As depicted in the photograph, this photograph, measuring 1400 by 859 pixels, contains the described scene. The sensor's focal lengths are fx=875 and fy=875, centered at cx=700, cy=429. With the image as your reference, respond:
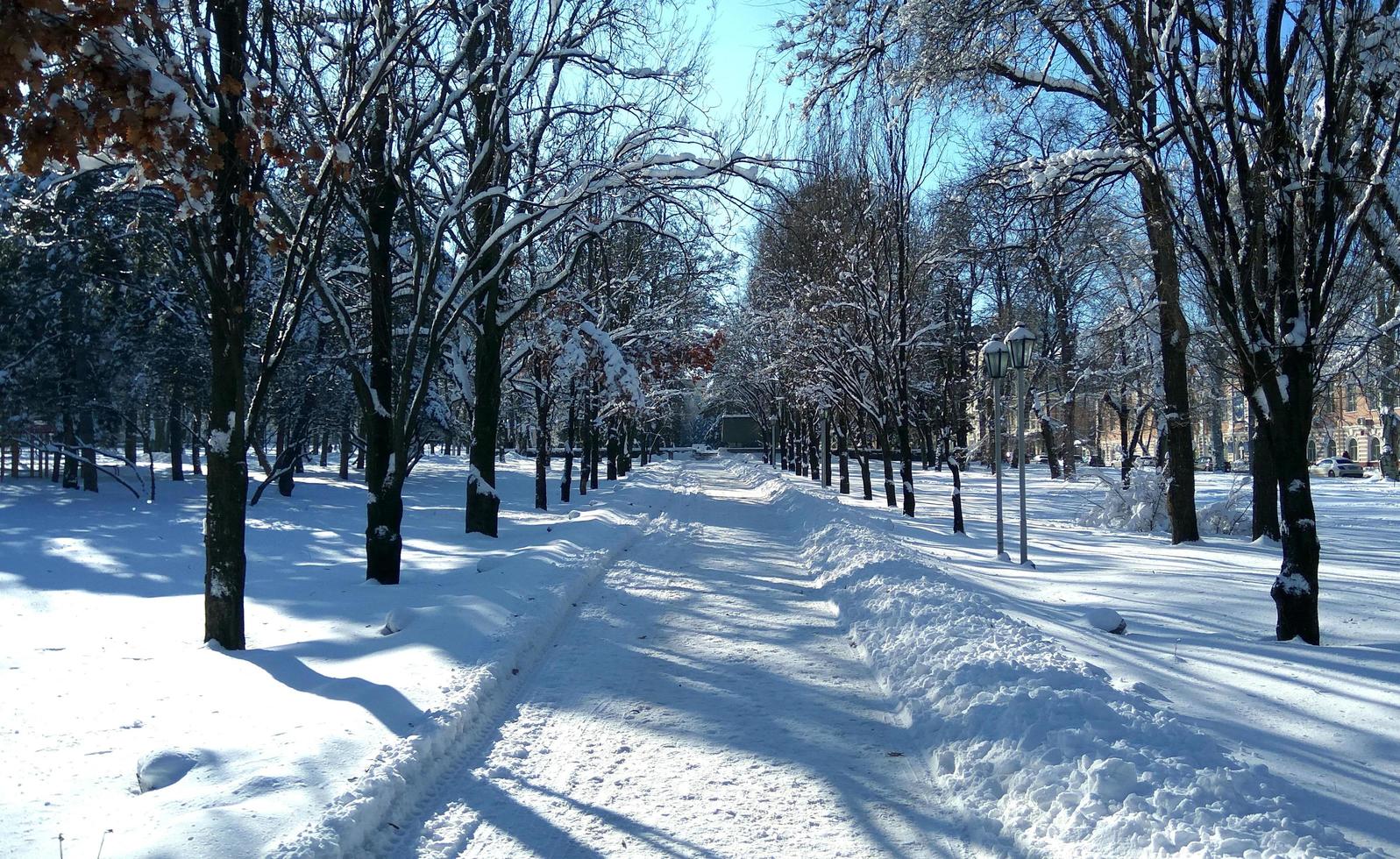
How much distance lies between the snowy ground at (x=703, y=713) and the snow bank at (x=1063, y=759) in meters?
0.02

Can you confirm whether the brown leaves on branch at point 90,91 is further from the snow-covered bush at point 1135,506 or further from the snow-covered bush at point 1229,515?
the snow-covered bush at point 1229,515

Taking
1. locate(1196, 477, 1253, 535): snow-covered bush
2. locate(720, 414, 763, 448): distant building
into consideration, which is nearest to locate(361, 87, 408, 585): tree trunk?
locate(1196, 477, 1253, 535): snow-covered bush

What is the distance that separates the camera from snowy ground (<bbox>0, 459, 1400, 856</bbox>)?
3.91m

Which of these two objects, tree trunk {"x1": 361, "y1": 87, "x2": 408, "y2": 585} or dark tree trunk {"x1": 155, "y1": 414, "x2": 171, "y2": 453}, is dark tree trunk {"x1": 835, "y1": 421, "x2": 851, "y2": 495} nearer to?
tree trunk {"x1": 361, "y1": 87, "x2": 408, "y2": 585}

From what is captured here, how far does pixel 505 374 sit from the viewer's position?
55.2 feet

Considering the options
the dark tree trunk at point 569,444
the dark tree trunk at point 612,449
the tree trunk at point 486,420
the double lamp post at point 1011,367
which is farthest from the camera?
the dark tree trunk at point 612,449

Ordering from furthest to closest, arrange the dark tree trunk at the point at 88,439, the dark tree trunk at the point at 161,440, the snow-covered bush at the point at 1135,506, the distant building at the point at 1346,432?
the dark tree trunk at the point at 161,440, the distant building at the point at 1346,432, the dark tree trunk at the point at 88,439, the snow-covered bush at the point at 1135,506

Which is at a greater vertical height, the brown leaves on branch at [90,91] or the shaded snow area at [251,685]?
the brown leaves on branch at [90,91]

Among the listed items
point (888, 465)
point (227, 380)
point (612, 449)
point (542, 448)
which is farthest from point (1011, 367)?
point (612, 449)

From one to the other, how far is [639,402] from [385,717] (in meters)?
12.7

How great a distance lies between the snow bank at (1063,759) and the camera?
360cm

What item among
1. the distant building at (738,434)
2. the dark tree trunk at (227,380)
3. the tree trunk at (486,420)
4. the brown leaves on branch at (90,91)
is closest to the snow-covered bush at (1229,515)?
the tree trunk at (486,420)

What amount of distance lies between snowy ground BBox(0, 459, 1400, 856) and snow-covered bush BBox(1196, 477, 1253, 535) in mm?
6376

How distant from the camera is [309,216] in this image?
25.9ft
